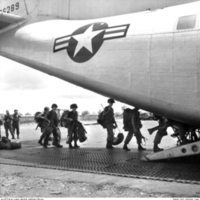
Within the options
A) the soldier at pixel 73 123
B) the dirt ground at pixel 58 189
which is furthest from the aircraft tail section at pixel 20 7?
the dirt ground at pixel 58 189

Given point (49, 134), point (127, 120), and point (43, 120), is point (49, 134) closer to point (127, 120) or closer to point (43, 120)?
point (43, 120)

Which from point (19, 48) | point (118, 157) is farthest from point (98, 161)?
point (19, 48)

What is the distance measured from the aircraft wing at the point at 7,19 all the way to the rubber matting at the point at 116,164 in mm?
4675

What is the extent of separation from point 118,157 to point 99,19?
426 centimetres

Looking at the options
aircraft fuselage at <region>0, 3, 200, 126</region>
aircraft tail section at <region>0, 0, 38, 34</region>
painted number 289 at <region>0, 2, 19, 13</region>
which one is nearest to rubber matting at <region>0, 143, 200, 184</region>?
aircraft fuselage at <region>0, 3, 200, 126</region>

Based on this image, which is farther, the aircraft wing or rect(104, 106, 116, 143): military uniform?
rect(104, 106, 116, 143): military uniform

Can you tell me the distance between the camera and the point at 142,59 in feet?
20.8

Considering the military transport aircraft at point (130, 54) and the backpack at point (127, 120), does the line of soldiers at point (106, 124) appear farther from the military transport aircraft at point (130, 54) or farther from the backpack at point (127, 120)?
the military transport aircraft at point (130, 54)

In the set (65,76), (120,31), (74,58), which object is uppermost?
(120,31)

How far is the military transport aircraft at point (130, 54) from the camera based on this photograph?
5852 millimetres

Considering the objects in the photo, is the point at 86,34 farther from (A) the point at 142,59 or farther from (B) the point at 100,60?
(A) the point at 142,59

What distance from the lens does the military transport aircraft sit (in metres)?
5.85

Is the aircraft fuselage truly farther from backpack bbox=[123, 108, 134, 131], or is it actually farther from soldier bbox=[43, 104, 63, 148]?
soldier bbox=[43, 104, 63, 148]

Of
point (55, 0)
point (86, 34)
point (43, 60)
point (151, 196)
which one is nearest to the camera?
point (151, 196)
